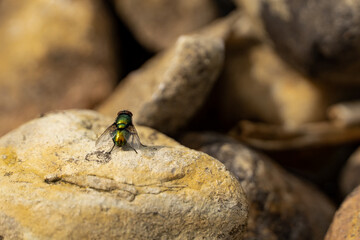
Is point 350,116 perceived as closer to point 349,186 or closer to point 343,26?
point 349,186

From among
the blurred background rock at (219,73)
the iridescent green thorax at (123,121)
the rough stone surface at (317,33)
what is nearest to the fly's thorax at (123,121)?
the iridescent green thorax at (123,121)

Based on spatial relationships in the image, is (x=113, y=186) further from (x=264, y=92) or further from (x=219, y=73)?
(x=264, y=92)

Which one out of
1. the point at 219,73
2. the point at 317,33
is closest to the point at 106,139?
the point at 219,73

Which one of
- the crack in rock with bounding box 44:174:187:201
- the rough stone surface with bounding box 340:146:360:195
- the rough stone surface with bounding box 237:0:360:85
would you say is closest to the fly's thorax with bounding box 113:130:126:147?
the crack in rock with bounding box 44:174:187:201

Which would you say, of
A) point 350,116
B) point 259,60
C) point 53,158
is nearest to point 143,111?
point 53,158

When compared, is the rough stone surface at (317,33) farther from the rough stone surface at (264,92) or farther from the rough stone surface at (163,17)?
the rough stone surface at (163,17)

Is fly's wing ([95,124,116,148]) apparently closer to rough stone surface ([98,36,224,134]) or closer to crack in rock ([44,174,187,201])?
crack in rock ([44,174,187,201])
